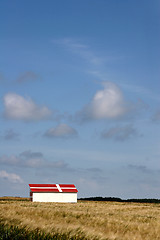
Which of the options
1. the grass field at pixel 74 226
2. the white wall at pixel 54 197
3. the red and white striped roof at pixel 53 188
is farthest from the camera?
the red and white striped roof at pixel 53 188

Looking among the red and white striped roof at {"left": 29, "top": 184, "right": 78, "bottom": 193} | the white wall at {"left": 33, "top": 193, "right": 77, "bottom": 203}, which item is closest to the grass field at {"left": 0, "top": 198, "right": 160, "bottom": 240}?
the white wall at {"left": 33, "top": 193, "right": 77, "bottom": 203}

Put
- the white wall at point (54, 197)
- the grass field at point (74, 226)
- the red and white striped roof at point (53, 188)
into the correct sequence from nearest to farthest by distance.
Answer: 1. the grass field at point (74, 226)
2. the white wall at point (54, 197)
3. the red and white striped roof at point (53, 188)

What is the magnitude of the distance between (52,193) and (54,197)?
86 cm

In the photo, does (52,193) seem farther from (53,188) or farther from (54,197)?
(53,188)

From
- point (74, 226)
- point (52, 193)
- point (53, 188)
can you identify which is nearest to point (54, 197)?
point (52, 193)

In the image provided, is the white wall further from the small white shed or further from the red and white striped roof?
the red and white striped roof

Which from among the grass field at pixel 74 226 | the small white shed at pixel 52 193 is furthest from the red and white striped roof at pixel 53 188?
the grass field at pixel 74 226

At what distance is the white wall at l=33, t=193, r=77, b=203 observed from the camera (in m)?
72.5

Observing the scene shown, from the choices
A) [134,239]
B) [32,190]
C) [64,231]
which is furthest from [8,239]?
[32,190]

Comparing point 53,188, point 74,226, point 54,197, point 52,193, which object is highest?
point 53,188

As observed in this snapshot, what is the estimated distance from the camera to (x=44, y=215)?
26.9 metres

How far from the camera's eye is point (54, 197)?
7288 centimetres

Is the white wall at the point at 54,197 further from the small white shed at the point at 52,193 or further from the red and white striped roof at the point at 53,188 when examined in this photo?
the red and white striped roof at the point at 53,188

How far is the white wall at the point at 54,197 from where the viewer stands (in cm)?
7250
